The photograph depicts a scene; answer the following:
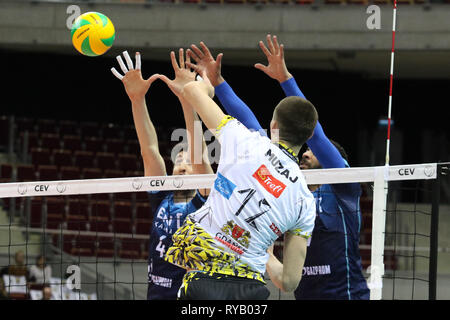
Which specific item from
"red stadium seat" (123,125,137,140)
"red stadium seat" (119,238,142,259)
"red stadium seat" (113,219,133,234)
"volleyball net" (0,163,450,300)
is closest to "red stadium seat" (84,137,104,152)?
"red stadium seat" (123,125,137,140)

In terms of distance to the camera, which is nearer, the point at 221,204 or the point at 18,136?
the point at 221,204

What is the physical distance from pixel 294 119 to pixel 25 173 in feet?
40.5

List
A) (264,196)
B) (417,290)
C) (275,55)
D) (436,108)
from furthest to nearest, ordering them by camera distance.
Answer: (436,108), (417,290), (275,55), (264,196)

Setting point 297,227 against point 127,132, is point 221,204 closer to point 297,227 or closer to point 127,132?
point 297,227

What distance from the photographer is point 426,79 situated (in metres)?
19.3

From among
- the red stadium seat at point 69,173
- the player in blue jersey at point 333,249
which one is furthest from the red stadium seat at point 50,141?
the player in blue jersey at point 333,249

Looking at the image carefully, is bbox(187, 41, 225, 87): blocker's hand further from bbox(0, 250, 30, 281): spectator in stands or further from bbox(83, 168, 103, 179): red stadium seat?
bbox(83, 168, 103, 179): red stadium seat

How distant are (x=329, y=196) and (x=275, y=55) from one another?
1220mm

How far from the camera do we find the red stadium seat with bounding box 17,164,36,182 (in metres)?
14.8

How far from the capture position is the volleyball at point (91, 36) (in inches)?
246

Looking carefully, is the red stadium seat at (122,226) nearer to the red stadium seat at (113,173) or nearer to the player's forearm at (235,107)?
the red stadium seat at (113,173)

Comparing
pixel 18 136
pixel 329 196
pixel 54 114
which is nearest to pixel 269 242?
pixel 329 196

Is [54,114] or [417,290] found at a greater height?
[54,114]

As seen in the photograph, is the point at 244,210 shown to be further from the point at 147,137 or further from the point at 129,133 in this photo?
the point at 129,133
